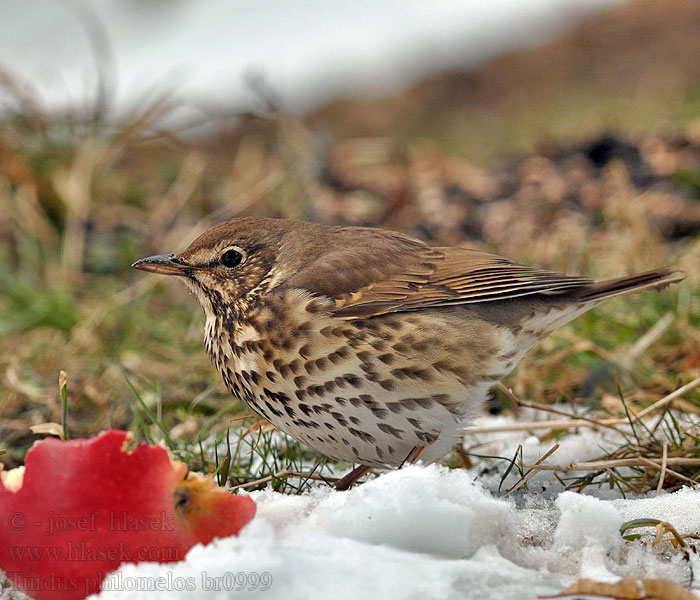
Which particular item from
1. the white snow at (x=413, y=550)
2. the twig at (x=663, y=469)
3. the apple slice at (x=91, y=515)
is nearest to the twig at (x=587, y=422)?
the twig at (x=663, y=469)

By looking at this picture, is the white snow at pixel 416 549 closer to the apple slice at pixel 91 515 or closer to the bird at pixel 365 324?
the apple slice at pixel 91 515

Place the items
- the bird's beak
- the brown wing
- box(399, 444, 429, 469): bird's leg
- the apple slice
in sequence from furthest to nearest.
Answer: the bird's beak < the brown wing < box(399, 444, 429, 469): bird's leg < the apple slice

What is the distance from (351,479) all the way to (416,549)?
0.92 m

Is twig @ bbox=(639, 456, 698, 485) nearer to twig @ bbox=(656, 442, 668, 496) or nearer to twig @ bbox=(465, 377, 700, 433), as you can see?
twig @ bbox=(656, 442, 668, 496)

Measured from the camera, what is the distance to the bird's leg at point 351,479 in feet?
9.55

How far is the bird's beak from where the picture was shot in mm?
3141

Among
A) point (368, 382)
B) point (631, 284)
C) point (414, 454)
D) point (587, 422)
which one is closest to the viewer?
point (368, 382)

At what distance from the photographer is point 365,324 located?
2898 mm

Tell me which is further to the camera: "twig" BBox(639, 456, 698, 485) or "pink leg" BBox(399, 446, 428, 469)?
"pink leg" BBox(399, 446, 428, 469)

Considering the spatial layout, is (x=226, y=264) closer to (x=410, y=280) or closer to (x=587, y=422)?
(x=410, y=280)

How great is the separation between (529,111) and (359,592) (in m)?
13.2

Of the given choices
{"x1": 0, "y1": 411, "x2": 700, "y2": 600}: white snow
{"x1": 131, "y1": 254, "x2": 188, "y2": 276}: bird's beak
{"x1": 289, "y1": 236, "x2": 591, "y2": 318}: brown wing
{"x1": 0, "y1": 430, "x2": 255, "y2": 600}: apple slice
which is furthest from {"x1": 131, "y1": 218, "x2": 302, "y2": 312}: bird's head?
{"x1": 0, "y1": 430, "x2": 255, "y2": 600}: apple slice

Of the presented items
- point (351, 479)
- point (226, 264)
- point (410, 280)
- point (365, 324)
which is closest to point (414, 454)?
point (351, 479)

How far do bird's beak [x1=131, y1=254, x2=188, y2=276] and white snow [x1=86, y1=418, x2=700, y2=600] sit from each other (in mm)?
1053
